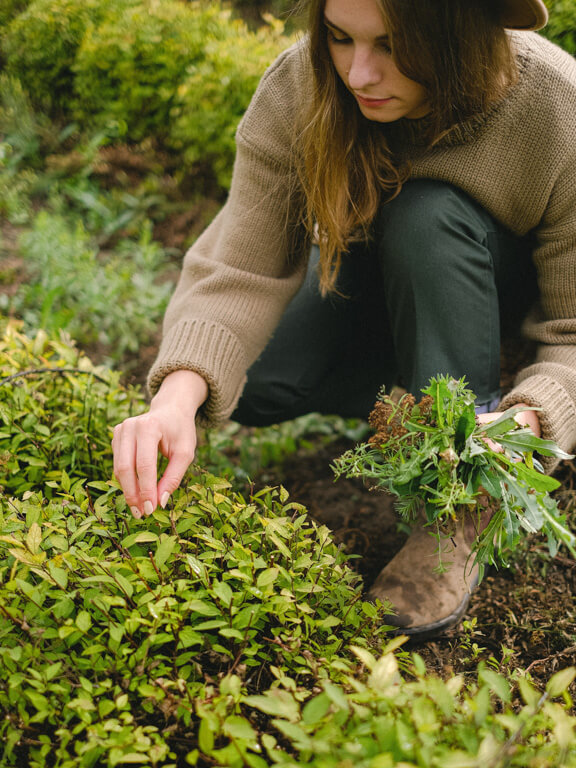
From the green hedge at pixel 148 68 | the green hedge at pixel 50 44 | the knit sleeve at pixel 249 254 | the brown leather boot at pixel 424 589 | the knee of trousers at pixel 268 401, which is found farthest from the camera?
the green hedge at pixel 50 44

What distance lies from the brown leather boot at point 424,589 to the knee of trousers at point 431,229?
0.67 meters

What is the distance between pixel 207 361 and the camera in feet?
5.14

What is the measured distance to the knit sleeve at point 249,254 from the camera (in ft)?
5.46

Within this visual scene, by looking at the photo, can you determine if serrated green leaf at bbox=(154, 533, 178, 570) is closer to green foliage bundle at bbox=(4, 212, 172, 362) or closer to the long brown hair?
the long brown hair

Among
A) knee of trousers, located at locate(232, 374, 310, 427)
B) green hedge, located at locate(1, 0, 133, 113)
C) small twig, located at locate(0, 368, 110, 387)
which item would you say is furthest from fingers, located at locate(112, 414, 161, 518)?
green hedge, located at locate(1, 0, 133, 113)

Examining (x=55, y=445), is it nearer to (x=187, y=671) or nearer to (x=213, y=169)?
(x=187, y=671)

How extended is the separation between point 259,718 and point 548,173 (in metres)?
1.36

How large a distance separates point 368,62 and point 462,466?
89 centimetres

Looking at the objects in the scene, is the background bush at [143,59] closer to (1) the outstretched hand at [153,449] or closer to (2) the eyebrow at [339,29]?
(2) the eyebrow at [339,29]

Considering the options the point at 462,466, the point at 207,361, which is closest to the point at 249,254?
the point at 207,361

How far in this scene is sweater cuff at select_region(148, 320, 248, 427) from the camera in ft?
5.08

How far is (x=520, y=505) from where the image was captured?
3.48ft

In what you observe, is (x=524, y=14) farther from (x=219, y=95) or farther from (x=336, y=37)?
(x=219, y=95)

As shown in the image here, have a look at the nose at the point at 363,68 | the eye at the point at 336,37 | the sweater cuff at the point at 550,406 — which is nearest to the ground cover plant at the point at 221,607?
the sweater cuff at the point at 550,406
